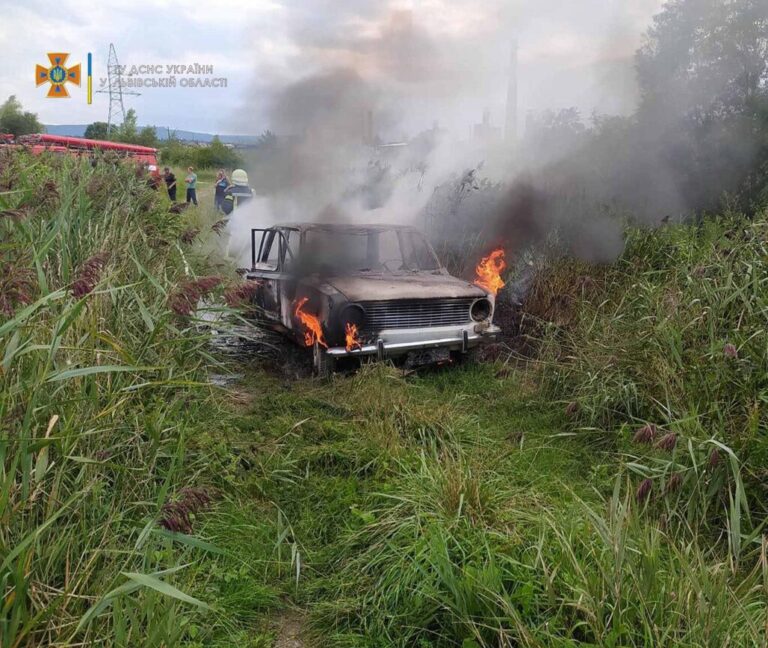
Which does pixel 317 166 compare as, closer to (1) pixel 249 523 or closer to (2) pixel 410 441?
(2) pixel 410 441

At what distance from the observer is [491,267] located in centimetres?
825

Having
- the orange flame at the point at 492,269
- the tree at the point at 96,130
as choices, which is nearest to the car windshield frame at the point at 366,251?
the orange flame at the point at 492,269

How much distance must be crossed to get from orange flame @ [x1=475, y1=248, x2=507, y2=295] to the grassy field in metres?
2.03

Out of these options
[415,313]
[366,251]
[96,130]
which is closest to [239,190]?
[366,251]

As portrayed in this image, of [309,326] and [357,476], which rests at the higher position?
[309,326]

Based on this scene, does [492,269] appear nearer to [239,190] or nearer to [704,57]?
[704,57]

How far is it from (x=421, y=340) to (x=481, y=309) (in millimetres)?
860

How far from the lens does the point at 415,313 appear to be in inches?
240

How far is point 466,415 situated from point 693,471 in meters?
2.03

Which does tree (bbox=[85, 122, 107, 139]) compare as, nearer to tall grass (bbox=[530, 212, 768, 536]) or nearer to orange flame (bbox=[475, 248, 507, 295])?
orange flame (bbox=[475, 248, 507, 295])

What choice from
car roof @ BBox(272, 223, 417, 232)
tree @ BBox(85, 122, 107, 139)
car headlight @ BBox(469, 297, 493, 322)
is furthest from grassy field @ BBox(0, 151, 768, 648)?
tree @ BBox(85, 122, 107, 139)

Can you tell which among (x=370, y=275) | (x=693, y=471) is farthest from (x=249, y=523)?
(x=370, y=275)

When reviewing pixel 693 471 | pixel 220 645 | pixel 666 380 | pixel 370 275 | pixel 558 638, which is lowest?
pixel 220 645

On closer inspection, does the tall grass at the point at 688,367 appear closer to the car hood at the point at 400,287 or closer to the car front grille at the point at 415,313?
the car front grille at the point at 415,313
